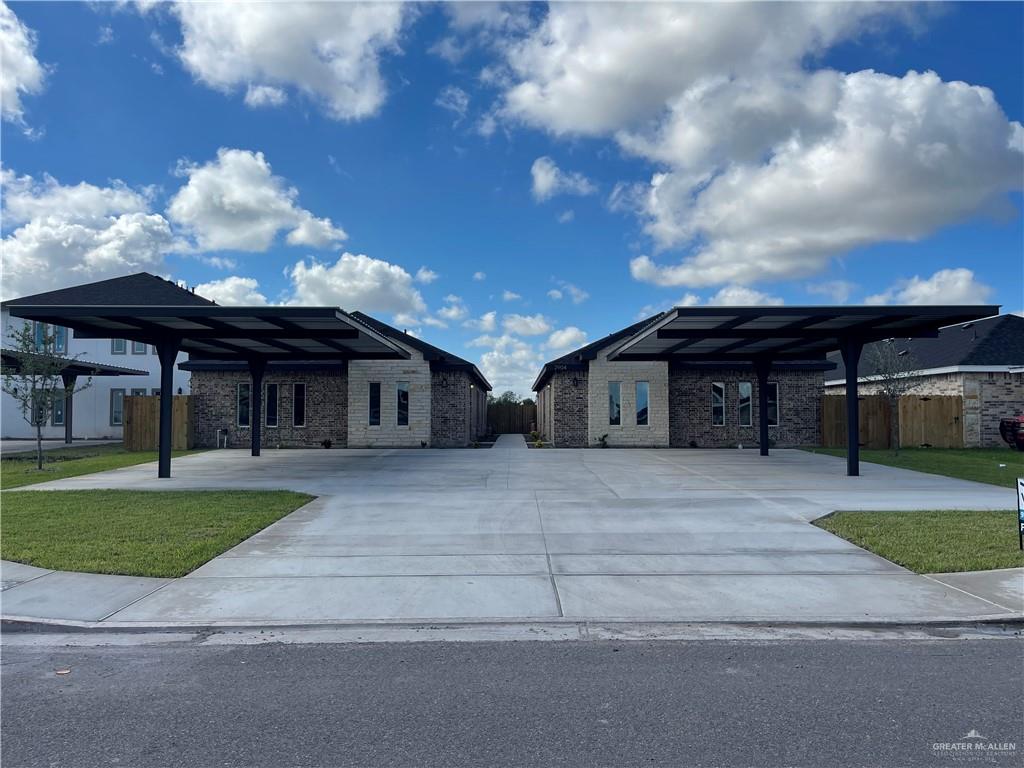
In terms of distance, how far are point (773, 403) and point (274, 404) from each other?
20101 millimetres

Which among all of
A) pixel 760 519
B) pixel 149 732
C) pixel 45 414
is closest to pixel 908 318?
pixel 760 519

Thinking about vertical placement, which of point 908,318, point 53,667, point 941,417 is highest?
point 908,318

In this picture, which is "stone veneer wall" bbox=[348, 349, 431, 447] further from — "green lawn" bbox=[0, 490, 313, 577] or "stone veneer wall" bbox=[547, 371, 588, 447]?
"green lawn" bbox=[0, 490, 313, 577]

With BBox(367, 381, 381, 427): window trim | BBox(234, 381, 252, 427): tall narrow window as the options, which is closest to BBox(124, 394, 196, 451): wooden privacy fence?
BBox(234, 381, 252, 427): tall narrow window

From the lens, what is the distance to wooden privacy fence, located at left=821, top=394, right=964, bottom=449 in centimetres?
2764

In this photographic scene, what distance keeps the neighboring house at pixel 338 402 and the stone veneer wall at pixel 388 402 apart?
0.04m

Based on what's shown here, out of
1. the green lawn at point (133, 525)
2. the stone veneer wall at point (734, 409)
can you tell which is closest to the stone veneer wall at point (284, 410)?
the stone veneer wall at point (734, 409)

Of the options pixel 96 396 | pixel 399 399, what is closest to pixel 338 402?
pixel 399 399

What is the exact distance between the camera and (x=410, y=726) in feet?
13.5

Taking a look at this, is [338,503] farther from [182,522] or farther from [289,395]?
[289,395]

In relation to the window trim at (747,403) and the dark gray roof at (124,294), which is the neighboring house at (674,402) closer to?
the window trim at (747,403)

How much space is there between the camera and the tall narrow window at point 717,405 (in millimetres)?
27812

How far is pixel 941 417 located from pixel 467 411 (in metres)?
19.2

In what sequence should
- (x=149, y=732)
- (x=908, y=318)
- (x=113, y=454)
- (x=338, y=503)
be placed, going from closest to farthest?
(x=149, y=732) < (x=338, y=503) < (x=908, y=318) < (x=113, y=454)
